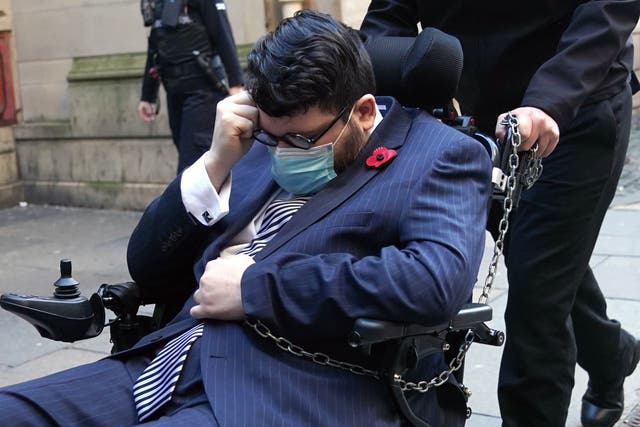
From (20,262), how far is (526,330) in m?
4.53

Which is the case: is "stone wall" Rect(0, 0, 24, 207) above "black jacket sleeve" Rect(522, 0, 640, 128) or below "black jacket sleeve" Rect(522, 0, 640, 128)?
below

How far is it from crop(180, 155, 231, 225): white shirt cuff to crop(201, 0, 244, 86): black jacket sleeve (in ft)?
13.5

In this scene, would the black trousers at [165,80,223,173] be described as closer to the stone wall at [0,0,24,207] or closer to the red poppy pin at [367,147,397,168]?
the stone wall at [0,0,24,207]

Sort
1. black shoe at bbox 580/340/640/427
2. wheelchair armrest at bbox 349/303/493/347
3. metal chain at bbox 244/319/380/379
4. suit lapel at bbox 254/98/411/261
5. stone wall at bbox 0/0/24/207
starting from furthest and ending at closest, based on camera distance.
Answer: stone wall at bbox 0/0/24/207
black shoe at bbox 580/340/640/427
suit lapel at bbox 254/98/411/261
metal chain at bbox 244/319/380/379
wheelchair armrest at bbox 349/303/493/347

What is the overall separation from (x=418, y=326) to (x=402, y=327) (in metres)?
0.05

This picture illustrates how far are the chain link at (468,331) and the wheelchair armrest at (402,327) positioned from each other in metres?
0.12

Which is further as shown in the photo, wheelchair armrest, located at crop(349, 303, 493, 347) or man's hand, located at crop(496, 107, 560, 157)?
man's hand, located at crop(496, 107, 560, 157)

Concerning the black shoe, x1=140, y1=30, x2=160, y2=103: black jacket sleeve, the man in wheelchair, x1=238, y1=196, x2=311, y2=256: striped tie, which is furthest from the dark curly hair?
x1=140, y1=30, x2=160, y2=103: black jacket sleeve

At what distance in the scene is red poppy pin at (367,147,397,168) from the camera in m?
2.47

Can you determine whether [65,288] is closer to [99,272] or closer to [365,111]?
[365,111]

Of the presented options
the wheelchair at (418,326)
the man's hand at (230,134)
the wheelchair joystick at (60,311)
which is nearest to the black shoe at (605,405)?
the wheelchair at (418,326)

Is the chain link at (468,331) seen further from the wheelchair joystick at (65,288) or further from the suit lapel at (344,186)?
the wheelchair joystick at (65,288)

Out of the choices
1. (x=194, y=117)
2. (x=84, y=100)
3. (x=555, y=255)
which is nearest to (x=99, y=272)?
(x=194, y=117)

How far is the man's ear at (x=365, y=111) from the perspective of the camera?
8.20ft
